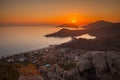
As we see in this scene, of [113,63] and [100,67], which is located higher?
[113,63]

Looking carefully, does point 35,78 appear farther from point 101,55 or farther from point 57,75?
point 101,55

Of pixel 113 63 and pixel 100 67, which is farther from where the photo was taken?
pixel 113 63

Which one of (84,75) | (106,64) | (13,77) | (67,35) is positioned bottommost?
(67,35)

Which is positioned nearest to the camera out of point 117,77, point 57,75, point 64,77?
point 117,77

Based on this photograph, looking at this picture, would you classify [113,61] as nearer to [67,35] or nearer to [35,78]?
[35,78]

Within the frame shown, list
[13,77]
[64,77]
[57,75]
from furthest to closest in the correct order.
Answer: [13,77] → [57,75] → [64,77]

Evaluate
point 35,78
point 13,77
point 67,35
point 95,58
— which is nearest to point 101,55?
point 95,58

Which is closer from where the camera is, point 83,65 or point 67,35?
point 83,65

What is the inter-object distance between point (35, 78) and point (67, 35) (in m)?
143

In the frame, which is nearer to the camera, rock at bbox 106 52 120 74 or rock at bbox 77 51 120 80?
rock at bbox 77 51 120 80

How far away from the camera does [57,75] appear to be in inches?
979

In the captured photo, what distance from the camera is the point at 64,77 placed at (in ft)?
76.5

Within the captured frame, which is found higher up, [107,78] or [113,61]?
[113,61]

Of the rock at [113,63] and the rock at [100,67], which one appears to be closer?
the rock at [100,67]
